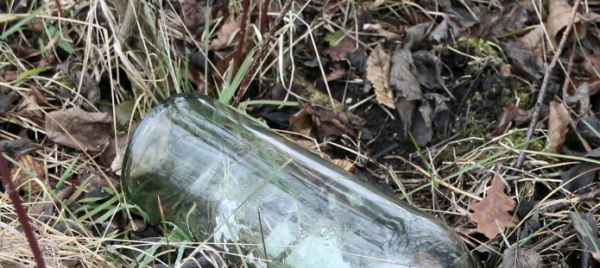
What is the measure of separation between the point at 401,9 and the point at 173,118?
122 cm

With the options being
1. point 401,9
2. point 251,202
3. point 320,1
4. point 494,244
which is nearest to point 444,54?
point 401,9

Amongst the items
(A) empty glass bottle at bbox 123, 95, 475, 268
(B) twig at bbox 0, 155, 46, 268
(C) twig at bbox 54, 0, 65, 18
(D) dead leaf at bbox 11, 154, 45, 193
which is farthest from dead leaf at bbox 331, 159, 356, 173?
(B) twig at bbox 0, 155, 46, 268

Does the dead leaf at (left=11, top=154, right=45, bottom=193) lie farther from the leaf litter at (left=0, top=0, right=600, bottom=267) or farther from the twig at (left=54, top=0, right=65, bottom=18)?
the twig at (left=54, top=0, right=65, bottom=18)

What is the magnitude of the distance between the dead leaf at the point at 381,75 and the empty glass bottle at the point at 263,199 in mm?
565

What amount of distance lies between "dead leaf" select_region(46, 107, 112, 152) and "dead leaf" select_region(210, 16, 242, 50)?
50 centimetres

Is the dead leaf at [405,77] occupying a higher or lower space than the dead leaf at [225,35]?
lower

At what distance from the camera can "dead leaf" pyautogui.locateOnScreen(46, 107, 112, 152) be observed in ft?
7.80

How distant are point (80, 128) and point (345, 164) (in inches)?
35.4

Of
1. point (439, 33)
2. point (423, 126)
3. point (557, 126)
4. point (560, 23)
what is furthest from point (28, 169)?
point (560, 23)

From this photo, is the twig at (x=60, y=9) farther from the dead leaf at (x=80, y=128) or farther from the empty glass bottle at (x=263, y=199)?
the empty glass bottle at (x=263, y=199)

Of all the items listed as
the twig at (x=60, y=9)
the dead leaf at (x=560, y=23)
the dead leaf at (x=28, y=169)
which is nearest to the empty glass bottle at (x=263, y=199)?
the dead leaf at (x=28, y=169)

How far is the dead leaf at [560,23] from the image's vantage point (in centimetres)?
273

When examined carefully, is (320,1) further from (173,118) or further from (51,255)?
(51,255)

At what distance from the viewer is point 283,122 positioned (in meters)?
2.51
